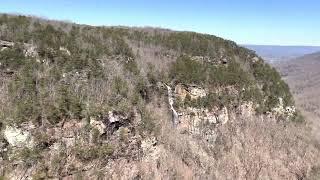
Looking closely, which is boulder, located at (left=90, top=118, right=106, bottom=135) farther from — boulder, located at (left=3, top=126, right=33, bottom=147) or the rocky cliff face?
boulder, located at (left=3, top=126, right=33, bottom=147)

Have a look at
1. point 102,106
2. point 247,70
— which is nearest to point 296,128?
point 247,70

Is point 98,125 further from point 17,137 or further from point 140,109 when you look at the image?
point 17,137

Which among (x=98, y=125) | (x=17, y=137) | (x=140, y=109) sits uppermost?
(x=140, y=109)

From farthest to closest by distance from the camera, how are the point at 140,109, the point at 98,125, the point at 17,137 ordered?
the point at 140,109 < the point at 98,125 < the point at 17,137

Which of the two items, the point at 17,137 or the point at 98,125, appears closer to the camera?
the point at 17,137

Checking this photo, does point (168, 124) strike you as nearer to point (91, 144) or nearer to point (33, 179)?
point (91, 144)

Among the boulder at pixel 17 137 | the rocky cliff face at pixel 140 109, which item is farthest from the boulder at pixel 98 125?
the boulder at pixel 17 137

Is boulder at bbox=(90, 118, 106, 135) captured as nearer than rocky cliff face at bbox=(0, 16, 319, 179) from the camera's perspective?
No

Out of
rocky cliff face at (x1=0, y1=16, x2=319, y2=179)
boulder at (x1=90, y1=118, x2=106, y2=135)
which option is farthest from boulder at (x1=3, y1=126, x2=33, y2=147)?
boulder at (x1=90, y1=118, x2=106, y2=135)

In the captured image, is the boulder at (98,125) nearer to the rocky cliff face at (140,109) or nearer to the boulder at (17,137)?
the rocky cliff face at (140,109)

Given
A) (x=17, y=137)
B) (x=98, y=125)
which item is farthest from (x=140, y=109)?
(x=17, y=137)

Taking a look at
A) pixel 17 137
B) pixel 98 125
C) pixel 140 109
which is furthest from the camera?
pixel 140 109
